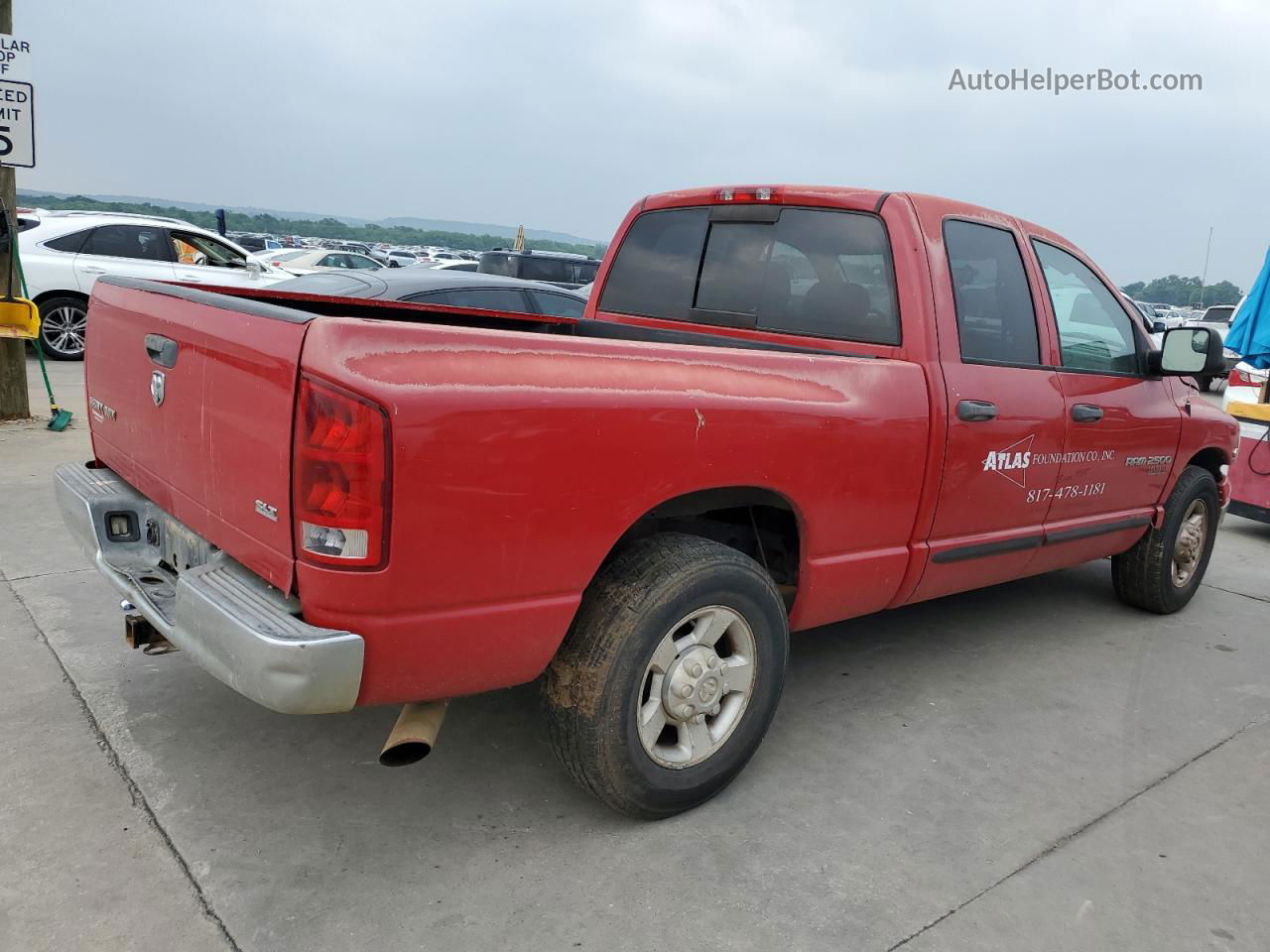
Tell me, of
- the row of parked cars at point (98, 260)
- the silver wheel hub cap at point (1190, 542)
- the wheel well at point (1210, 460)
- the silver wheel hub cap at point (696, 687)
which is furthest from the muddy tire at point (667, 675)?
the row of parked cars at point (98, 260)

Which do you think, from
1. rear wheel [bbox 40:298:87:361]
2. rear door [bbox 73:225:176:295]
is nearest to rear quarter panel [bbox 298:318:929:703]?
rear door [bbox 73:225:176:295]

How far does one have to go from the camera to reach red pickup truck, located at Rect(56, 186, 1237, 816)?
2.16m

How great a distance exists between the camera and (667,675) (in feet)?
8.95

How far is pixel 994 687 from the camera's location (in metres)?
3.97

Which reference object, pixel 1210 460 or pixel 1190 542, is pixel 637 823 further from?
pixel 1210 460

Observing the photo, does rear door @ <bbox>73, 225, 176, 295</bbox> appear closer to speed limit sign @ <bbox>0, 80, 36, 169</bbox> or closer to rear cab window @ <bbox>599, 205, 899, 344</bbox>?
speed limit sign @ <bbox>0, 80, 36, 169</bbox>

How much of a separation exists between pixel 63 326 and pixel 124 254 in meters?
1.17

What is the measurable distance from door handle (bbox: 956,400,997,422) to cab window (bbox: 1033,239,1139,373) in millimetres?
711

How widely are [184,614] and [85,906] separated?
28.4 inches

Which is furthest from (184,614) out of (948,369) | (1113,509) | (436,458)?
(1113,509)

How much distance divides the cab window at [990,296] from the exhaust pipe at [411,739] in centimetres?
224

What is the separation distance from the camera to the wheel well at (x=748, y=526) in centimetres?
285

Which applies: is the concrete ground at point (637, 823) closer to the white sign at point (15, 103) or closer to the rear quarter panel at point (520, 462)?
the rear quarter panel at point (520, 462)

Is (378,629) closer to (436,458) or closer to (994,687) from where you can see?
(436,458)
